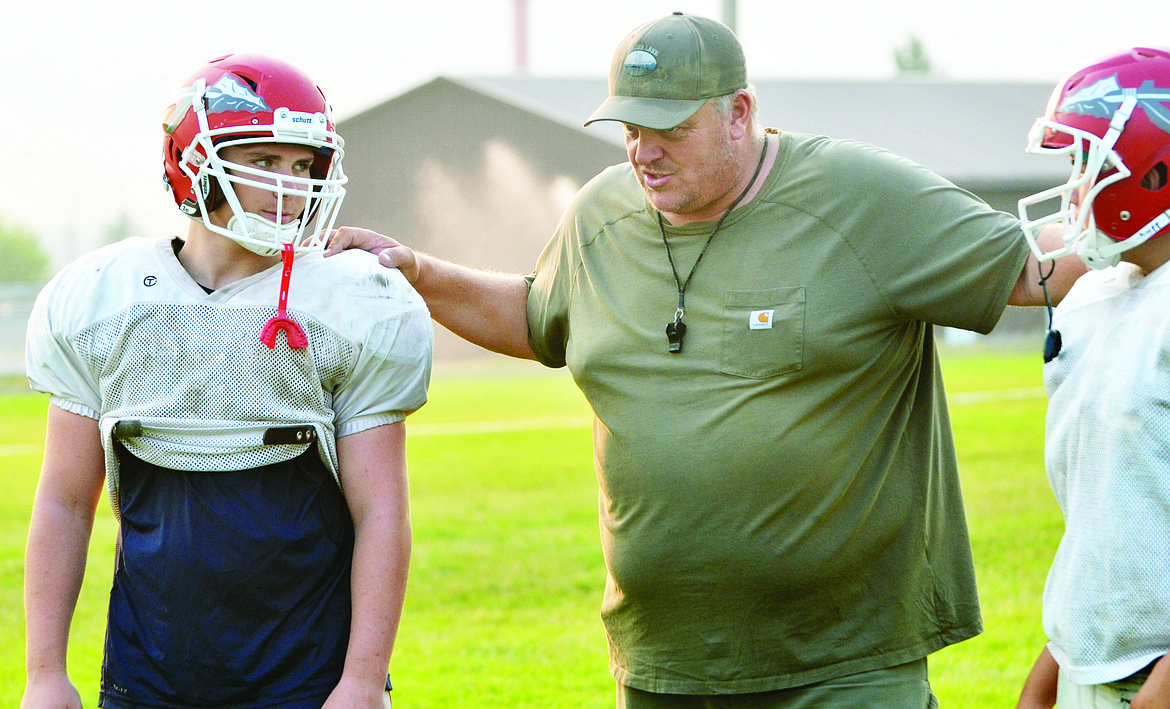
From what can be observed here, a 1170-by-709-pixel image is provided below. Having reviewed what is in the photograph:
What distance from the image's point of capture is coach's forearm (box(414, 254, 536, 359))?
3.12m

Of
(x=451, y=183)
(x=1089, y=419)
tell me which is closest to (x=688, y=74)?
(x=1089, y=419)

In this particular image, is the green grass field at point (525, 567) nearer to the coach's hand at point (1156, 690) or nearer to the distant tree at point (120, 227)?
the coach's hand at point (1156, 690)

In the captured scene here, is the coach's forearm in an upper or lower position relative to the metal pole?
upper

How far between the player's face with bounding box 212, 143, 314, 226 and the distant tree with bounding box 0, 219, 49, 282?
3670cm

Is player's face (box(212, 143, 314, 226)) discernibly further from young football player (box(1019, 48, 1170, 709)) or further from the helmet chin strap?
young football player (box(1019, 48, 1170, 709))

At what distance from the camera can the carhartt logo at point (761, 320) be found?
2672mm

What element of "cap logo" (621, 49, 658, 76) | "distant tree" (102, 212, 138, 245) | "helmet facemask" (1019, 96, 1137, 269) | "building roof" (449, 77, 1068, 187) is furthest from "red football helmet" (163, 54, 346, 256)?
"distant tree" (102, 212, 138, 245)

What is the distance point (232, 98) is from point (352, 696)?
114cm

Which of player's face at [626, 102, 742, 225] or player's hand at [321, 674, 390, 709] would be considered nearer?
player's hand at [321, 674, 390, 709]

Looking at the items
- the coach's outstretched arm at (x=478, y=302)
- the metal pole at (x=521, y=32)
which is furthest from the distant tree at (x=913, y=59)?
the coach's outstretched arm at (x=478, y=302)

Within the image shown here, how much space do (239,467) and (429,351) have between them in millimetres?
436

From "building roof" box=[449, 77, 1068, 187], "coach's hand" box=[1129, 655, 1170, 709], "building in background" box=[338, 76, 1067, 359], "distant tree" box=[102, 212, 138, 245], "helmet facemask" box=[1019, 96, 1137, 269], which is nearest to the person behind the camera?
"coach's hand" box=[1129, 655, 1170, 709]

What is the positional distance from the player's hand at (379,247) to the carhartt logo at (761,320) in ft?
2.60

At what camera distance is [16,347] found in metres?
20.7
